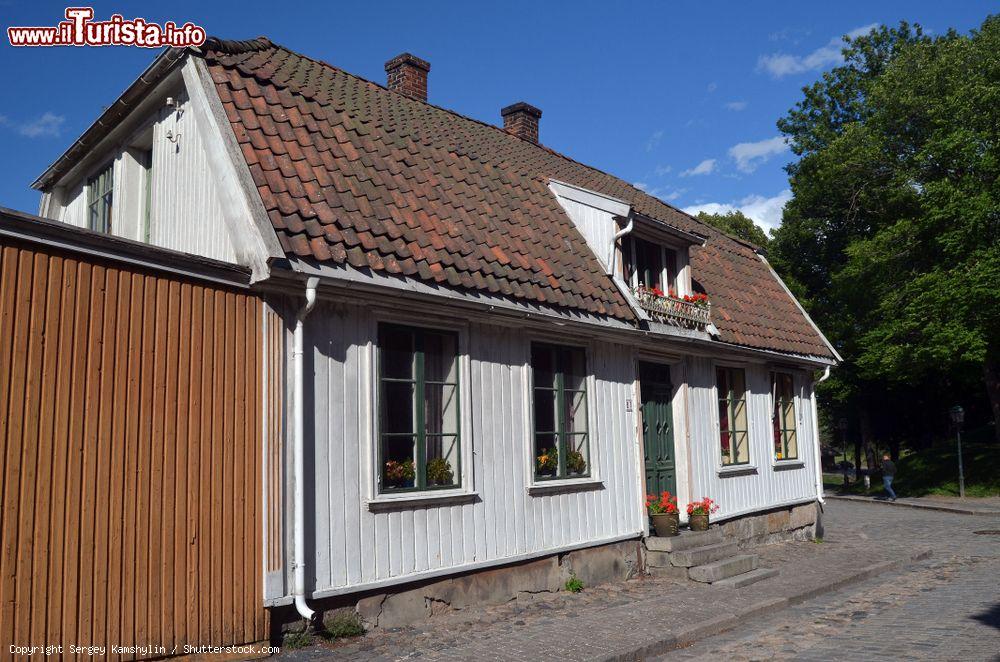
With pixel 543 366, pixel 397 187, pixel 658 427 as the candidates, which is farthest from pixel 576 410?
pixel 397 187

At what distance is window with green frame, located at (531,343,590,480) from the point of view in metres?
10.3

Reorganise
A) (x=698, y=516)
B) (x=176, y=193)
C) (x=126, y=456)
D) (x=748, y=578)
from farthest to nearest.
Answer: (x=698, y=516), (x=748, y=578), (x=176, y=193), (x=126, y=456)

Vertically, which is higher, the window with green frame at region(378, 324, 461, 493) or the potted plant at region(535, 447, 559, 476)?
the window with green frame at region(378, 324, 461, 493)

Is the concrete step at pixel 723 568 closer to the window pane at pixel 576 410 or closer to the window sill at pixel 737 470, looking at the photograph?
the window sill at pixel 737 470

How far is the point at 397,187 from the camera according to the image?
915cm

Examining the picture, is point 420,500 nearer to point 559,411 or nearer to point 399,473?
point 399,473

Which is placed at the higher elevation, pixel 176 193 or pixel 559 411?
pixel 176 193

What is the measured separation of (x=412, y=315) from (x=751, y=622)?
4.93m

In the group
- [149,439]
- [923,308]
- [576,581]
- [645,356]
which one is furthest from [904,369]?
[149,439]

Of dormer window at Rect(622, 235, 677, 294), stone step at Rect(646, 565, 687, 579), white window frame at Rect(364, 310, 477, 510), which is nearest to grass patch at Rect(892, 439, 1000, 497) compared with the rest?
dormer window at Rect(622, 235, 677, 294)

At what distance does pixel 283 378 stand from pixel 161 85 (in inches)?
150

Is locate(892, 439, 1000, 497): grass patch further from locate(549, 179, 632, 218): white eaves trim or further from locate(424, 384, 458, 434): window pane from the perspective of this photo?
locate(424, 384, 458, 434): window pane

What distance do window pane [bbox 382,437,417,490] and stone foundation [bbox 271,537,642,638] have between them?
0.97 m

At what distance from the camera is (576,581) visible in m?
10.3
